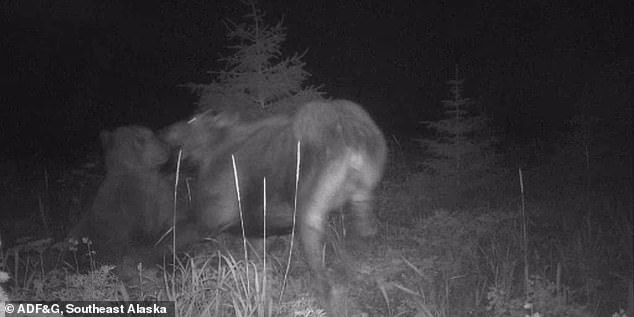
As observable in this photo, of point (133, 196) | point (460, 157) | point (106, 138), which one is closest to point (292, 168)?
point (133, 196)

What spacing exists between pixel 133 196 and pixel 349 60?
31645 mm

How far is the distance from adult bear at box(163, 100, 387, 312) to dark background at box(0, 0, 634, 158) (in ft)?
31.2

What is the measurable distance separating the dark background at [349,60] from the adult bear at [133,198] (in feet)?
32.7

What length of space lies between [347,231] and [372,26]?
33.9 m

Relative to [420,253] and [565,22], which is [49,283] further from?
[565,22]

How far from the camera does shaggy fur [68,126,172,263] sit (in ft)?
16.3

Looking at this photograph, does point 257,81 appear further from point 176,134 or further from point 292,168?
point 292,168

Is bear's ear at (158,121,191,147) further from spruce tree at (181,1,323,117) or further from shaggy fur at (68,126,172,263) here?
spruce tree at (181,1,323,117)

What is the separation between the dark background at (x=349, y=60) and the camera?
2097 cm

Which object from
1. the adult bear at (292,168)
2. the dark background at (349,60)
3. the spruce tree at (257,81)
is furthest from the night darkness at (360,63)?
the adult bear at (292,168)

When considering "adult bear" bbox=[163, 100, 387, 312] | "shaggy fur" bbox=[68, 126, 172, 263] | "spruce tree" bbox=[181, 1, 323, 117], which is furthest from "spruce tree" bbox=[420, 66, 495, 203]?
"shaggy fur" bbox=[68, 126, 172, 263]

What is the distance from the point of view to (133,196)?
4.97 m

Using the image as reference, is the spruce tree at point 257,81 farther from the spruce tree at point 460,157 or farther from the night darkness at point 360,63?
the night darkness at point 360,63

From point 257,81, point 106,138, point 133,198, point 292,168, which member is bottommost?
point 133,198
